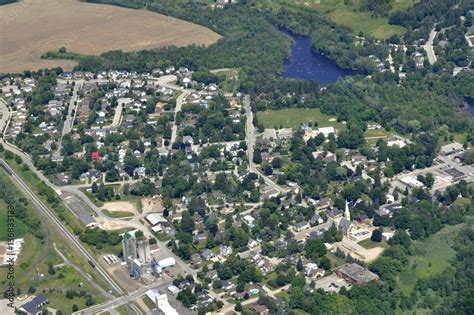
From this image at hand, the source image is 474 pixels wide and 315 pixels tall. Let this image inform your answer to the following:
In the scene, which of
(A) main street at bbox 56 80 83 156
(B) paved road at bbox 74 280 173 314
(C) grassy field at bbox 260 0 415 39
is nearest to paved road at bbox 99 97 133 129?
(A) main street at bbox 56 80 83 156

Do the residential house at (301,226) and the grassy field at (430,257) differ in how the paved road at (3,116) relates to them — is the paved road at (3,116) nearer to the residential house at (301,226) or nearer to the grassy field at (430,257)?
the residential house at (301,226)

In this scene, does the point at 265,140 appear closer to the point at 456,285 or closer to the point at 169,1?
the point at 456,285

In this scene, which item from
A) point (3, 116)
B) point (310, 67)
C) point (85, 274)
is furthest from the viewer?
point (310, 67)

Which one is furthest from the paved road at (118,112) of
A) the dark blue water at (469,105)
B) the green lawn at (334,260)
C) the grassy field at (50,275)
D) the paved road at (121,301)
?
the dark blue water at (469,105)

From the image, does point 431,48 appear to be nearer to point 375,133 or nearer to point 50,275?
point 375,133

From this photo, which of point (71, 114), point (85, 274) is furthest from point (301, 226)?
point (71, 114)

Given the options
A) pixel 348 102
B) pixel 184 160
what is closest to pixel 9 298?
pixel 184 160

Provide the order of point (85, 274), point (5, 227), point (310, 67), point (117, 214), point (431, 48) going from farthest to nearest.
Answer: point (431, 48)
point (310, 67)
point (117, 214)
point (5, 227)
point (85, 274)
